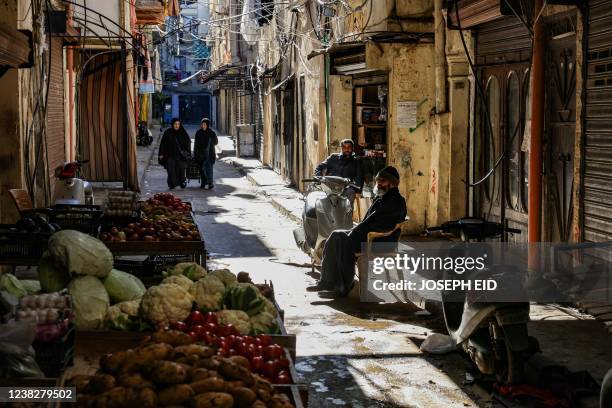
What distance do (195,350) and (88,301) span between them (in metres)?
1.72

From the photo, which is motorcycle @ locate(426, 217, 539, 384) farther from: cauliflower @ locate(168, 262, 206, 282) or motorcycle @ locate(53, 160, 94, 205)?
motorcycle @ locate(53, 160, 94, 205)

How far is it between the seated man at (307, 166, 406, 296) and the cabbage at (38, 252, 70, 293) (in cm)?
449

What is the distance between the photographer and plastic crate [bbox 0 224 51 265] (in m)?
7.47

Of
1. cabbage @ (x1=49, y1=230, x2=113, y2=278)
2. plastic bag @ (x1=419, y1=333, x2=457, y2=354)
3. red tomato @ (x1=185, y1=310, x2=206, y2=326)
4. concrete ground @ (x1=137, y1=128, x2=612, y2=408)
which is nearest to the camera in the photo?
red tomato @ (x1=185, y1=310, x2=206, y2=326)

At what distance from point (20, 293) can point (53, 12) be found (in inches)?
331

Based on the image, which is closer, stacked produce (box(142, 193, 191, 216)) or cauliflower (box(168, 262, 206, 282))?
cauliflower (box(168, 262, 206, 282))

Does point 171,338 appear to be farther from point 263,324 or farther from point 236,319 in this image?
point 263,324

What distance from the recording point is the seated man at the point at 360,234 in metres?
9.51

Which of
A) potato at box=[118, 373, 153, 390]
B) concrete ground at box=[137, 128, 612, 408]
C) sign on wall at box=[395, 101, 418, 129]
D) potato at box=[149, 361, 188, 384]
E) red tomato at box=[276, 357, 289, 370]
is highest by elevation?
sign on wall at box=[395, 101, 418, 129]

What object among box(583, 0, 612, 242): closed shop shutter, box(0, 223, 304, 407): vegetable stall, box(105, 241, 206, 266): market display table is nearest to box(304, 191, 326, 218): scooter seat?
box(105, 241, 206, 266): market display table

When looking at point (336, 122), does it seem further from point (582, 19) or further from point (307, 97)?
point (582, 19)

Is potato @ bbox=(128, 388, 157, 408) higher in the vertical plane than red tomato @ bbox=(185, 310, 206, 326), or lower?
higher

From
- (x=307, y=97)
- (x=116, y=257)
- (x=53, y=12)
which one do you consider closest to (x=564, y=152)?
(x=116, y=257)

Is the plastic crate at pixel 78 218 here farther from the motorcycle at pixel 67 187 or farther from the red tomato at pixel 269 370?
the red tomato at pixel 269 370
